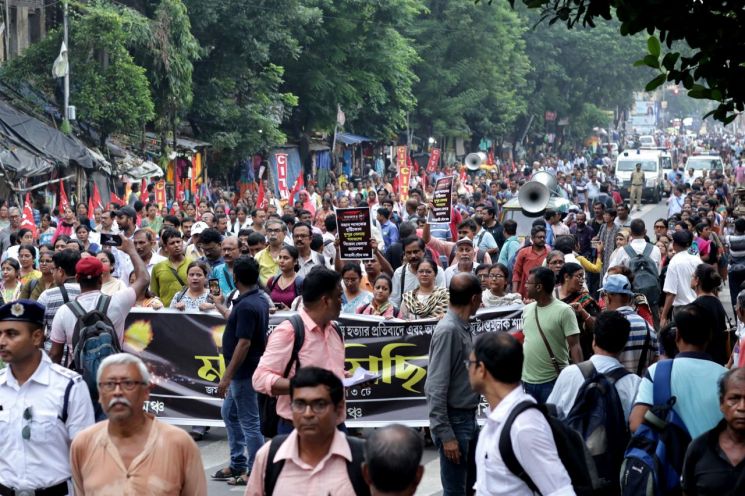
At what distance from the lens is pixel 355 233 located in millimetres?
12398

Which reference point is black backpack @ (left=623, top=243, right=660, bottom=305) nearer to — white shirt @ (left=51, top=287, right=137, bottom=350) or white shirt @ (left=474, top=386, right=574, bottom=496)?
white shirt @ (left=51, top=287, right=137, bottom=350)

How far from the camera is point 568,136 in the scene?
255ft

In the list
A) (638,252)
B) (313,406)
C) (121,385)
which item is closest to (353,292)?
(638,252)

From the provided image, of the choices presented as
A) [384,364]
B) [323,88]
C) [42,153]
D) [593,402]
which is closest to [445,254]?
[384,364]

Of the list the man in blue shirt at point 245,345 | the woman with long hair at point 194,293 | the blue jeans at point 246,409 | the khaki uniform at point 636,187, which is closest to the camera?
the man in blue shirt at point 245,345

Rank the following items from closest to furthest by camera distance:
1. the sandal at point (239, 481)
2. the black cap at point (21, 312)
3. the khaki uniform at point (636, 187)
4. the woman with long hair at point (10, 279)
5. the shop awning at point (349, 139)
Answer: the black cap at point (21, 312)
the sandal at point (239, 481)
the woman with long hair at point (10, 279)
the khaki uniform at point (636, 187)
the shop awning at point (349, 139)

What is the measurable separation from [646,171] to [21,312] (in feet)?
148

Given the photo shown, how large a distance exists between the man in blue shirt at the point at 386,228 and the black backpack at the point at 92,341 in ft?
32.6

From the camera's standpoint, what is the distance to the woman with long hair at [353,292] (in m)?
11.2

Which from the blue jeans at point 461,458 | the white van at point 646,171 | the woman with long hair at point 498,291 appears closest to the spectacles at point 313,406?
the blue jeans at point 461,458

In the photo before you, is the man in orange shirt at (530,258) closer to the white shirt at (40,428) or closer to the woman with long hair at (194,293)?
the woman with long hair at (194,293)

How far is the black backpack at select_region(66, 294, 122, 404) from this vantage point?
25.1ft

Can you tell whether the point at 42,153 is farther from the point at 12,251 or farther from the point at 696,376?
the point at 696,376

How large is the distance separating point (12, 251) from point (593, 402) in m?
9.27
